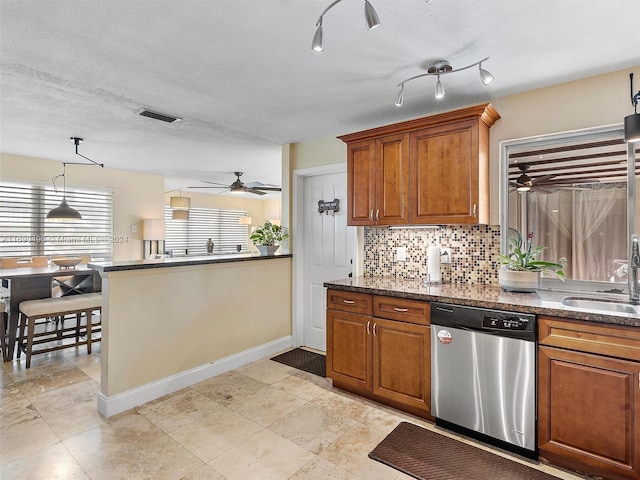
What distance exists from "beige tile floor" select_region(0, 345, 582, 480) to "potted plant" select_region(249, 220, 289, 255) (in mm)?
1429

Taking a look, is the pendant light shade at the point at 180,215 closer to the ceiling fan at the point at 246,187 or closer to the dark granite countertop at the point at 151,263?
the ceiling fan at the point at 246,187

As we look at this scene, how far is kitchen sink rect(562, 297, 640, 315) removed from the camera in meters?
2.14

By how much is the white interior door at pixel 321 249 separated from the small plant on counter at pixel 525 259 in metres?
1.57

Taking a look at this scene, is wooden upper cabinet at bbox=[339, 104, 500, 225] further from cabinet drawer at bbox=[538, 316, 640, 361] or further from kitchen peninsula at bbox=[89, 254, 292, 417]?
kitchen peninsula at bbox=[89, 254, 292, 417]

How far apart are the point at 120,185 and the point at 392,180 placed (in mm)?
4983

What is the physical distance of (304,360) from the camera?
380cm

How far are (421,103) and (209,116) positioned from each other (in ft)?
6.42

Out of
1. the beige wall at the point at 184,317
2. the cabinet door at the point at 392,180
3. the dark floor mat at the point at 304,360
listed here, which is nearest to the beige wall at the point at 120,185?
the beige wall at the point at 184,317

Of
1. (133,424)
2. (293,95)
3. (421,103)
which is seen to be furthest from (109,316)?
(421,103)

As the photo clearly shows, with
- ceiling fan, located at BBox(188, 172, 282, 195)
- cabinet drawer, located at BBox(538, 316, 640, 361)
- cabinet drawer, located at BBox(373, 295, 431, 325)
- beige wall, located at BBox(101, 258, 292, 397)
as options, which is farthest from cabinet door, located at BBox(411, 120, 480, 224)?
ceiling fan, located at BBox(188, 172, 282, 195)

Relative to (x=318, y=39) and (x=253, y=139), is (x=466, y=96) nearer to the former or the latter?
(x=318, y=39)

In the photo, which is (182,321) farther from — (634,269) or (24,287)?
(634,269)

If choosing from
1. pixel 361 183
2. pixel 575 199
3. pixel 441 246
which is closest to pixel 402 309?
pixel 441 246

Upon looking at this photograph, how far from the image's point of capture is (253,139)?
4.11m
